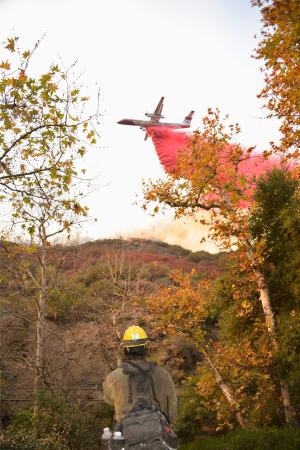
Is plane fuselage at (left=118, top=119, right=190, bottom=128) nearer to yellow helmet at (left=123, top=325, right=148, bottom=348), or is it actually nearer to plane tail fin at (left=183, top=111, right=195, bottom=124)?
plane tail fin at (left=183, top=111, right=195, bottom=124)

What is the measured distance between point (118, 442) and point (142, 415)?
38 cm

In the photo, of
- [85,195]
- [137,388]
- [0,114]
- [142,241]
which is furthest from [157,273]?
[137,388]

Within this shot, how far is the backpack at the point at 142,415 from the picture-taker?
14.6 ft

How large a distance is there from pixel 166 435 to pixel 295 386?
41.1 feet

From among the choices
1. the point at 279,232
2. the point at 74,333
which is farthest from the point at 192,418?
the point at 74,333

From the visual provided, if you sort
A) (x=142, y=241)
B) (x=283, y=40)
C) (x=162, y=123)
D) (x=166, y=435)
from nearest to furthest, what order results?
(x=166, y=435) → (x=283, y=40) → (x=162, y=123) → (x=142, y=241)

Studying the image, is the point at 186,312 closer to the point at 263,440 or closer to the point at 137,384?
the point at 263,440

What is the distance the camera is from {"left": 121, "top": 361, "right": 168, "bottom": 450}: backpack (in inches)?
176

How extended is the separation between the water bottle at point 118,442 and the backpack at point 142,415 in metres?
0.05

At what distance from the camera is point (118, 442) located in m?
4.45

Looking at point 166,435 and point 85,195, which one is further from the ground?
point 85,195

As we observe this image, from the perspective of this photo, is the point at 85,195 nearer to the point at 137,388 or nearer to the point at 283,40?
the point at 283,40

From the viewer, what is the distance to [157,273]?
40125 millimetres

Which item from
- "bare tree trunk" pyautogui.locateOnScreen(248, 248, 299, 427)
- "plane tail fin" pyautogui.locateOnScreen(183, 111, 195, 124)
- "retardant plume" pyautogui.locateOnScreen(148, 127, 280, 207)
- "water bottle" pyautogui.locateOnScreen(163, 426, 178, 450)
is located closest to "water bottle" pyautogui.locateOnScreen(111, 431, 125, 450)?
"water bottle" pyautogui.locateOnScreen(163, 426, 178, 450)
